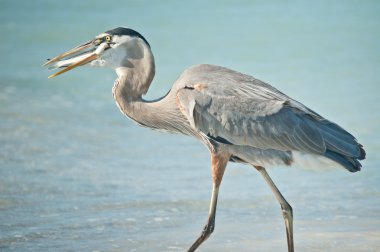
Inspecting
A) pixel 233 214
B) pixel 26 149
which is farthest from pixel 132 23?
pixel 233 214

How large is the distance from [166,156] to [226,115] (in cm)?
321

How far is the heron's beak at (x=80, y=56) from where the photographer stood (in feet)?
18.4

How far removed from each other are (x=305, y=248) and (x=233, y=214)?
3.41ft

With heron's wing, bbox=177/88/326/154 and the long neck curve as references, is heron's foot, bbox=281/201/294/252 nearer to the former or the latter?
heron's wing, bbox=177/88/326/154

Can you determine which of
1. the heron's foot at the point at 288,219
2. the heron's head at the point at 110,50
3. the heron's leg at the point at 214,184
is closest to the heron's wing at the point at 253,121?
the heron's leg at the point at 214,184

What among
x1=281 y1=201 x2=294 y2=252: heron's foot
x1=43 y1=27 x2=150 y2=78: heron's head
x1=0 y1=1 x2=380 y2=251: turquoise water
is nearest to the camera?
x1=281 y1=201 x2=294 y2=252: heron's foot

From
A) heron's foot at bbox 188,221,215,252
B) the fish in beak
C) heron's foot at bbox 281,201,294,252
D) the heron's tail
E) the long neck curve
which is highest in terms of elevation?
the fish in beak

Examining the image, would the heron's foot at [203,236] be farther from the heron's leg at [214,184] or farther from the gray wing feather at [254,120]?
the gray wing feather at [254,120]

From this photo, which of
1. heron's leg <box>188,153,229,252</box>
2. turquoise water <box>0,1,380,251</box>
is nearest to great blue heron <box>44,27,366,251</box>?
heron's leg <box>188,153,229,252</box>

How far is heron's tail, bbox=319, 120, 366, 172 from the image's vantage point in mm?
5215

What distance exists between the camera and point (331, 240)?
18.8 ft

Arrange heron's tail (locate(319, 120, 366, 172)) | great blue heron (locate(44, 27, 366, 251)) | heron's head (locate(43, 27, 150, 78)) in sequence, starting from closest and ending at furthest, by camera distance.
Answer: heron's tail (locate(319, 120, 366, 172)) < great blue heron (locate(44, 27, 366, 251)) < heron's head (locate(43, 27, 150, 78))

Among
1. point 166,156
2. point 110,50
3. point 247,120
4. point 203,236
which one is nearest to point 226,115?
point 247,120

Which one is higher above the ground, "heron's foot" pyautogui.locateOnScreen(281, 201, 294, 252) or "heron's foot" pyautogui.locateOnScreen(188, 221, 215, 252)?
"heron's foot" pyautogui.locateOnScreen(281, 201, 294, 252)
